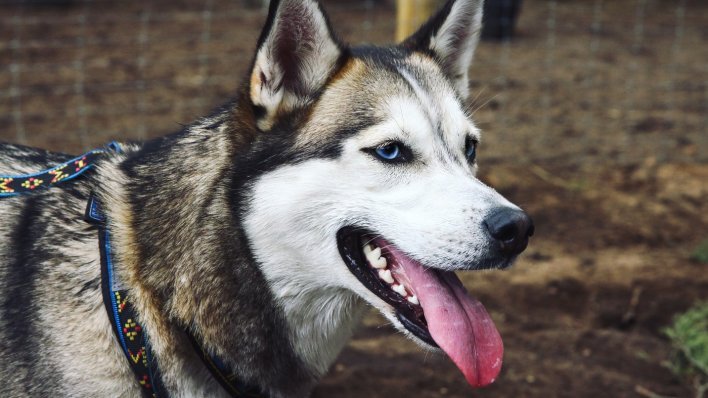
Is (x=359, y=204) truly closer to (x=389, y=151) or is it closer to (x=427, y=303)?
(x=389, y=151)

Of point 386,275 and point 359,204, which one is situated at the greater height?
point 359,204

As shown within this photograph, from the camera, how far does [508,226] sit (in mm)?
2422

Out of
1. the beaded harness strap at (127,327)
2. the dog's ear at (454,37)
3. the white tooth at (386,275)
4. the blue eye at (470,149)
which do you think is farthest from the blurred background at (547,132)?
the white tooth at (386,275)

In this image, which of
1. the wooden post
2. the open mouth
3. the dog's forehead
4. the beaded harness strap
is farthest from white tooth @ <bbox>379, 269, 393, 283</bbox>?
the wooden post

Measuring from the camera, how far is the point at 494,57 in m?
9.35

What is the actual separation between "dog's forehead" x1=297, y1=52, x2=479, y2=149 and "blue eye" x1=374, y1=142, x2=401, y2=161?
45 millimetres

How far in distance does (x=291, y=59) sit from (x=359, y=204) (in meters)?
0.52

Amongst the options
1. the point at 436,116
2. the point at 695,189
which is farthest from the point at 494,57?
the point at 436,116

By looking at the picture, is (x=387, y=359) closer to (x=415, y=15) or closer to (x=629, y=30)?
(x=415, y=15)

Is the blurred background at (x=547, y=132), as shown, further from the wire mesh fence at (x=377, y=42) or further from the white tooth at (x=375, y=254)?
the white tooth at (x=375, y=254)

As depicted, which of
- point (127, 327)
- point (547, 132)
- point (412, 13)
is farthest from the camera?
point (547, 132)

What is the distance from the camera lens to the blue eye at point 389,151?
103 inches

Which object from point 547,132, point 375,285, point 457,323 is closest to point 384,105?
point 375,285

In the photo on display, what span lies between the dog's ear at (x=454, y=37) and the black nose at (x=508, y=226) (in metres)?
0.84
